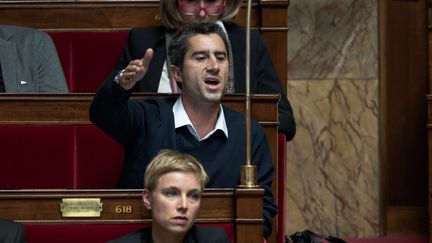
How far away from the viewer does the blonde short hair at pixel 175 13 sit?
68.5 inches

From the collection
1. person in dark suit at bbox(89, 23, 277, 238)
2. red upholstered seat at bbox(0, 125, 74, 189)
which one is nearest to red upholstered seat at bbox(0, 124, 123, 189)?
red upholstered seat at bbox(0, 125, 74, 189)

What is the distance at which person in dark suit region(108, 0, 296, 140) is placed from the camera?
5.69 feet

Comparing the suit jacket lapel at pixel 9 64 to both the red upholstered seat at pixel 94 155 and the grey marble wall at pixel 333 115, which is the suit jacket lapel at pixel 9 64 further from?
the grey marble wall at pixel 333 115

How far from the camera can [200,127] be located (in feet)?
4.92

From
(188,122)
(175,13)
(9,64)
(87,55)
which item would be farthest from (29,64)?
(188,122)

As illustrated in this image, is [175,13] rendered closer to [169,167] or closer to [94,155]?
[94,155]

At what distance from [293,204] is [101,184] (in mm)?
613

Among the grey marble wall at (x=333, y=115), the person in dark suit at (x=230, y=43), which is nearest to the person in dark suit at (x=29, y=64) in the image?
the person in dark suit at (x=230, y=43)

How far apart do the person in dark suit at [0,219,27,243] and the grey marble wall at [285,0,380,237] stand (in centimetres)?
91

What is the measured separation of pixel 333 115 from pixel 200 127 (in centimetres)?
72

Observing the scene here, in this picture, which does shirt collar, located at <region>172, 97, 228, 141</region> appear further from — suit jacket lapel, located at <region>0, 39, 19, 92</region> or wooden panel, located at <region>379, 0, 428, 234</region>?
wooden panel, located at <region>379, 0, 428, 234</region>

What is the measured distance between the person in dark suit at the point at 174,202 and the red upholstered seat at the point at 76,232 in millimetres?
30

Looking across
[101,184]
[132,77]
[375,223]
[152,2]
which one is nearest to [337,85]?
[375,223]

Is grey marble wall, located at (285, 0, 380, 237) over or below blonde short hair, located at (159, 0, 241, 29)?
below
